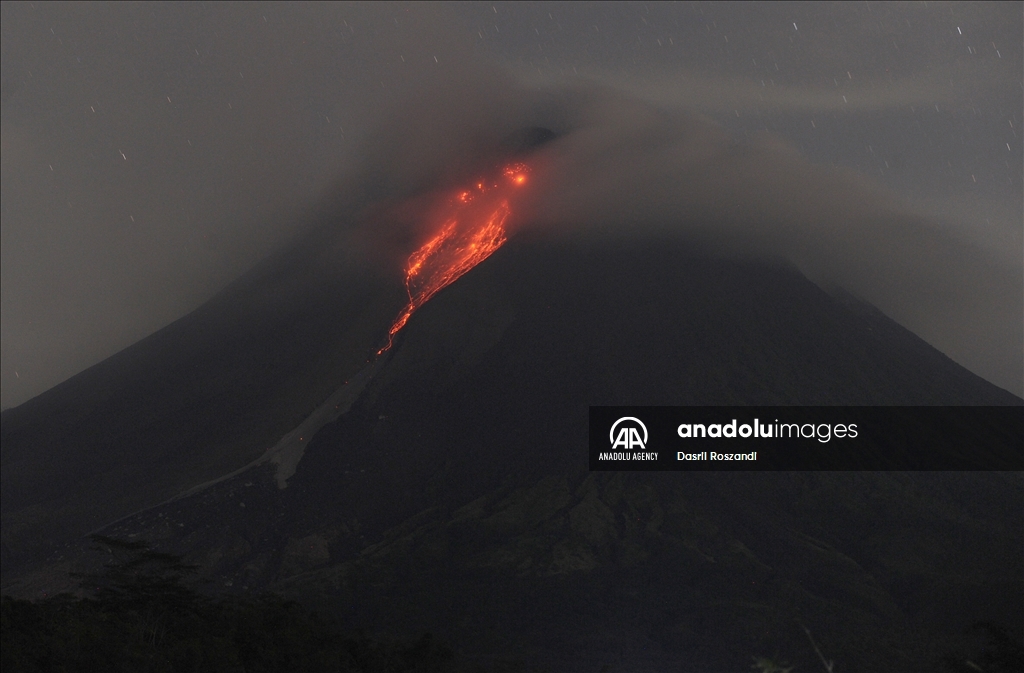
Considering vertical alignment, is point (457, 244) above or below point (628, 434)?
above

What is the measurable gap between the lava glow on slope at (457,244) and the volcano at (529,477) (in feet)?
8.07

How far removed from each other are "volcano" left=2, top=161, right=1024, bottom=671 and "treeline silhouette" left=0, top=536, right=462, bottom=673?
2462cm

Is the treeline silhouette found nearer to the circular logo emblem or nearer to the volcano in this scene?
the volcano

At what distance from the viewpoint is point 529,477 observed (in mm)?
126688

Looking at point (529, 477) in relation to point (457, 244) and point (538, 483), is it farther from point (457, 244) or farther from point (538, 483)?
point (457, 244)

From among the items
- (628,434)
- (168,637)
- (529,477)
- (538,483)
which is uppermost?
(628,434)

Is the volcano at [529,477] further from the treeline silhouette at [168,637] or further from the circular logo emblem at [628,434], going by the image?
the treeline silhouette at [168,637]

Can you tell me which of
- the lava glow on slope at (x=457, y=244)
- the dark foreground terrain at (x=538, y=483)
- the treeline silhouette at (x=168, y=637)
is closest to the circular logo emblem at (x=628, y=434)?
the dark foreground terrain at (x=538, y=483)

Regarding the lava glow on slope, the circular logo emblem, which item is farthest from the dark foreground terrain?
the circular logo emblem

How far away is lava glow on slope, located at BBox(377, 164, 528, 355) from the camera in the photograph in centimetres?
16425

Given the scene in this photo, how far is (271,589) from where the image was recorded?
102 m

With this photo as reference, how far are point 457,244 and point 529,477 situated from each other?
67467 mm

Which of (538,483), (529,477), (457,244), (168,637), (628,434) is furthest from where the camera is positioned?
(457,244)

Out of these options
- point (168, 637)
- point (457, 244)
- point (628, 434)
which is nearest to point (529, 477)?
point (628, 434)
